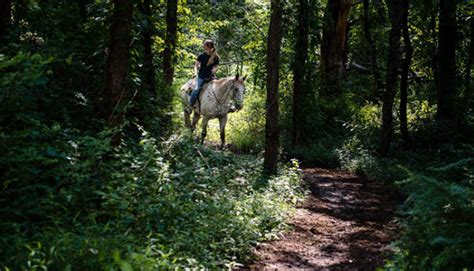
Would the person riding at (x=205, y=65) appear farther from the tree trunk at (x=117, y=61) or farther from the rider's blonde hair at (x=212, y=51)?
the tree trunk at (x=117, y=61)

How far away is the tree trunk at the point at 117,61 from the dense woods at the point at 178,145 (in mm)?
19

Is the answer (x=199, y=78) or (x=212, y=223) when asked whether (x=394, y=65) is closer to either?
(x=199, y=78)

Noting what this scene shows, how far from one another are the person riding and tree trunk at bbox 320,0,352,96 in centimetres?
656

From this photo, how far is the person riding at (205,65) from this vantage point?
13.5 meters

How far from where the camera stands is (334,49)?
19.3 meters

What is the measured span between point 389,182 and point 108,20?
22.9ft

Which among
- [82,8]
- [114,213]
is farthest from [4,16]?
[114,213]

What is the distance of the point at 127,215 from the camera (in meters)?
5.47

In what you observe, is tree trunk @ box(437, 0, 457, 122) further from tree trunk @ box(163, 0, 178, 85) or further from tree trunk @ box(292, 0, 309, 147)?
tree trunk @ box(163, 0, 178, 85)

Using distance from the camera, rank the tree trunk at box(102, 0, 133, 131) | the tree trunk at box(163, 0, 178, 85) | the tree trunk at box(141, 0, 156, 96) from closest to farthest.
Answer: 1. the tree trunk at box(102, 0, 133, 131)
2. the tree trunk at box(141, 0, 156, 96)
3. the tree trunk at box(163, 0, 178, 85)

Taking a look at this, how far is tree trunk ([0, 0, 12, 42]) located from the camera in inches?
291

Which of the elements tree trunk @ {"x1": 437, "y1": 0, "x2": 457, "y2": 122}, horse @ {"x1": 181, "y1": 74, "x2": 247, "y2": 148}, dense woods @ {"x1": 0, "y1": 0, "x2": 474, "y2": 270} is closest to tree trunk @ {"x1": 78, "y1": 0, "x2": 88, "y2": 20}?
dense woods @ {"x1": 0, "y1": 0, "x2": 474, "y2": 270}

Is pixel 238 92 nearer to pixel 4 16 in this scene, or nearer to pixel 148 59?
pixel 148 59

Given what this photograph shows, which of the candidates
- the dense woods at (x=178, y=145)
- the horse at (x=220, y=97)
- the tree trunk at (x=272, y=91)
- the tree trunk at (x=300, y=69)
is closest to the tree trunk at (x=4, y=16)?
the dense woods at (x=178, y=145)
